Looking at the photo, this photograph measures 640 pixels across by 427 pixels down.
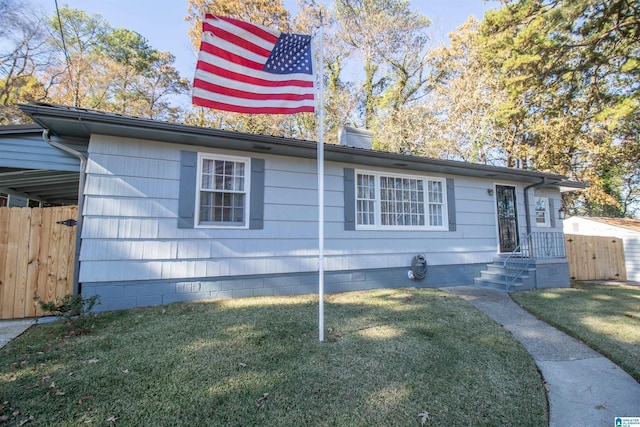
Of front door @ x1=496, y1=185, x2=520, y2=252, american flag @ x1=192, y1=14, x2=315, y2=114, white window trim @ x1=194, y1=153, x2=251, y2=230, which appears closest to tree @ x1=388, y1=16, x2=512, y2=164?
front door @ x1=496, y1=185, x2=520, y2=252

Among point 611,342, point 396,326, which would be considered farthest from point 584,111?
point 396,326

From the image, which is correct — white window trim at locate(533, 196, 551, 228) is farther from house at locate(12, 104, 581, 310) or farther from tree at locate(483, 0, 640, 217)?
tree at locate(483, 0, 640, 217)

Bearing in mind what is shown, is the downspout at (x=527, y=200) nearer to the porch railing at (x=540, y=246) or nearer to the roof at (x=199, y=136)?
the porch railing at (x=540, y=246)

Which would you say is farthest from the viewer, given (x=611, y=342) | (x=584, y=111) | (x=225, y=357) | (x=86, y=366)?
(x=584, y=111)

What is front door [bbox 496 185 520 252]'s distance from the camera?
857 centimetres

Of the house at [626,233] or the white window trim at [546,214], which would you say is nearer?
the white window trim at [546,214]

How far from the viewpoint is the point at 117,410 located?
7.60 ft

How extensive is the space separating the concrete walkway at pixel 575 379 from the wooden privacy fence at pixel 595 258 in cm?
738

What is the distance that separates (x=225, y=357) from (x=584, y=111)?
17365mm

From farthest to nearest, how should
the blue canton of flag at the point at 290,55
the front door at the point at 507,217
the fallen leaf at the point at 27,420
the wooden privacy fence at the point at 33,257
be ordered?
1. the front door at the point at 507,217
2. the wooden privacy fence at the point at 33,257
3. the blue canton of flag at the point at 290,55
4. the fallen leaf at the point at 27,420

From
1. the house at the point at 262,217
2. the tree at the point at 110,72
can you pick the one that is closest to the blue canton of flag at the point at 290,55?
the house at the point at 262,217

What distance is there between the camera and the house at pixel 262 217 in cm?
485

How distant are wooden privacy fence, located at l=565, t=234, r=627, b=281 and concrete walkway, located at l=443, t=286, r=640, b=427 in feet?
24.2

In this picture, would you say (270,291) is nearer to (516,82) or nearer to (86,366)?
(86,366)
